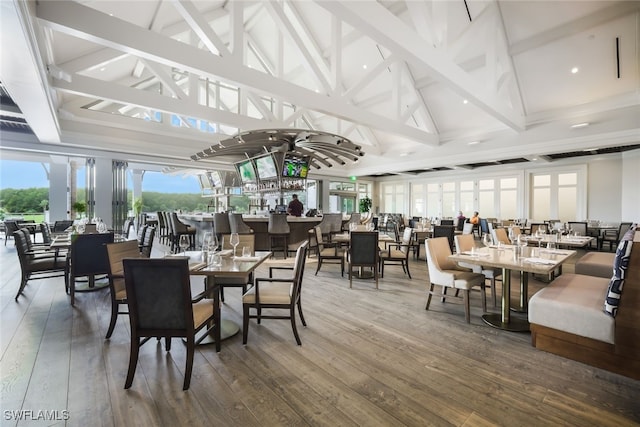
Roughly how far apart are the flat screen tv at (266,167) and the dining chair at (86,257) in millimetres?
4744

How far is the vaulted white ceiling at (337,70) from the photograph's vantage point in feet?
12.2

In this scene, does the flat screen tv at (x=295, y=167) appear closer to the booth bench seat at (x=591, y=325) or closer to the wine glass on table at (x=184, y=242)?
the wine glass on table at (x=184, y=242)

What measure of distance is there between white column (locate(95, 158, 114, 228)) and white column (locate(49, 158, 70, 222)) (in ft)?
9.24

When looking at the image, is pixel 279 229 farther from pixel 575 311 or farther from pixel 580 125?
pixel 580 125

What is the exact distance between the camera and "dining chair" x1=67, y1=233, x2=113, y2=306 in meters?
3.61

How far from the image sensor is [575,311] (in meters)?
2.34

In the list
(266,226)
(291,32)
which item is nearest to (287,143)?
(266,226)

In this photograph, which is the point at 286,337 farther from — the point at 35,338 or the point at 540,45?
the point at 540,45

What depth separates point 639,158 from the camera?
28.9ft

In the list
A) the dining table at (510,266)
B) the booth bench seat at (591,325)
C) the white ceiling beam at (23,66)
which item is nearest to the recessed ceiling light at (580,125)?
the dining table at (510,266)

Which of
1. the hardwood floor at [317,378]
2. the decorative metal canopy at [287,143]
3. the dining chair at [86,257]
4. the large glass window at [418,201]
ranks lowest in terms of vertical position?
the hardwood floor at [317,378]

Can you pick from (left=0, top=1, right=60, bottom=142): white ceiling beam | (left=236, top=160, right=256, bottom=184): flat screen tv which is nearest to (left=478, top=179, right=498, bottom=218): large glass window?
(left=236, top=160, right=256, bottom=184): flat screen tv

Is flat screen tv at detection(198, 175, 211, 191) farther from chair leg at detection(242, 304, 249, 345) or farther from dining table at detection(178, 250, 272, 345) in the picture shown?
chair leg at detection(242, 304, 249, 345)

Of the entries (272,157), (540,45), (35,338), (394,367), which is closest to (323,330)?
(394,367)
